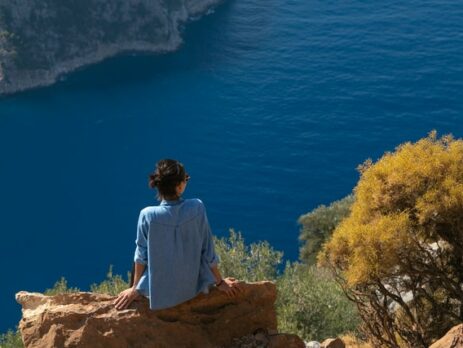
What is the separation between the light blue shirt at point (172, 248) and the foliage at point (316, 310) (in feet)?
44.7

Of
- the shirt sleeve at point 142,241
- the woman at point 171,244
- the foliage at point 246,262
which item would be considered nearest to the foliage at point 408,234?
the woman at point 171,244

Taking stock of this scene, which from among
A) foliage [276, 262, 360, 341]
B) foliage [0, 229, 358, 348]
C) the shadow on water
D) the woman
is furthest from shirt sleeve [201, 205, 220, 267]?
the shadow on water

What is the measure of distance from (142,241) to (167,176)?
4.01ft

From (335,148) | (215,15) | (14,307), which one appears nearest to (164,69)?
(215,15)

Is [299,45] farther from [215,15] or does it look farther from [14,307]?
[14,307]

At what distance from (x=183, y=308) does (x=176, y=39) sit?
103601 mm

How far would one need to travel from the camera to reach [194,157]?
89.2 m

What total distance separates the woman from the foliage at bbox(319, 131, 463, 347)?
223 inches

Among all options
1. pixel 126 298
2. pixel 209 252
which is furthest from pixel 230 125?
pixel 209 252

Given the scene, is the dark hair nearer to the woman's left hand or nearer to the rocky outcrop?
the woman's left hand

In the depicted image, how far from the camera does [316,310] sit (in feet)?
88.5

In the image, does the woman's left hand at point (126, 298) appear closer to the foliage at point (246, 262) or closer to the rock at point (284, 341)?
the rock at point (284, 341)

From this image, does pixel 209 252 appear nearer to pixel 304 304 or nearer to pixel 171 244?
pixel 171 244

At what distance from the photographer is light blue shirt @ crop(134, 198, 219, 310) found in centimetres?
1173
